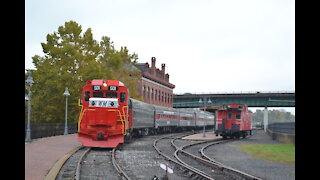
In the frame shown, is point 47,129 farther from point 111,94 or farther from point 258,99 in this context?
point 258,99

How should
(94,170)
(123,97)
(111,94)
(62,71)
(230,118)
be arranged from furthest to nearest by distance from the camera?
(62,71) → (230,118) → (111,94) → (123,97) → (94,170)

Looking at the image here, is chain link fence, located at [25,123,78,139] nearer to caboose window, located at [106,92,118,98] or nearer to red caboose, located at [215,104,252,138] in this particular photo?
caboose window, located at [106,92,118,98]

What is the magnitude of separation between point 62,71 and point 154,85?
3572 cm

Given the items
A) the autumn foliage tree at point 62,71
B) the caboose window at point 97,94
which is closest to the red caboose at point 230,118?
the autumn foliage tree at point 62,71

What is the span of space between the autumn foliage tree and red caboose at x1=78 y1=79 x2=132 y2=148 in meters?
15.9

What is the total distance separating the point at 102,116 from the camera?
17.9 meters

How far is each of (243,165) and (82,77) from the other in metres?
24.0

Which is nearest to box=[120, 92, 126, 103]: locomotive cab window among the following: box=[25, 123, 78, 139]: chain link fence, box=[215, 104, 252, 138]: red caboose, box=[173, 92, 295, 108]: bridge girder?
box=[25, 123, 78, 139]: chain link fence

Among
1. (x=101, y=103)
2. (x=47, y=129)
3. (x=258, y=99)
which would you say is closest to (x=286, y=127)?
(x=101, y=103)

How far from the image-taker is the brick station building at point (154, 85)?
64188 millimetres

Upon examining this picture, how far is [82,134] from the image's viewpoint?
1811 centimetres
